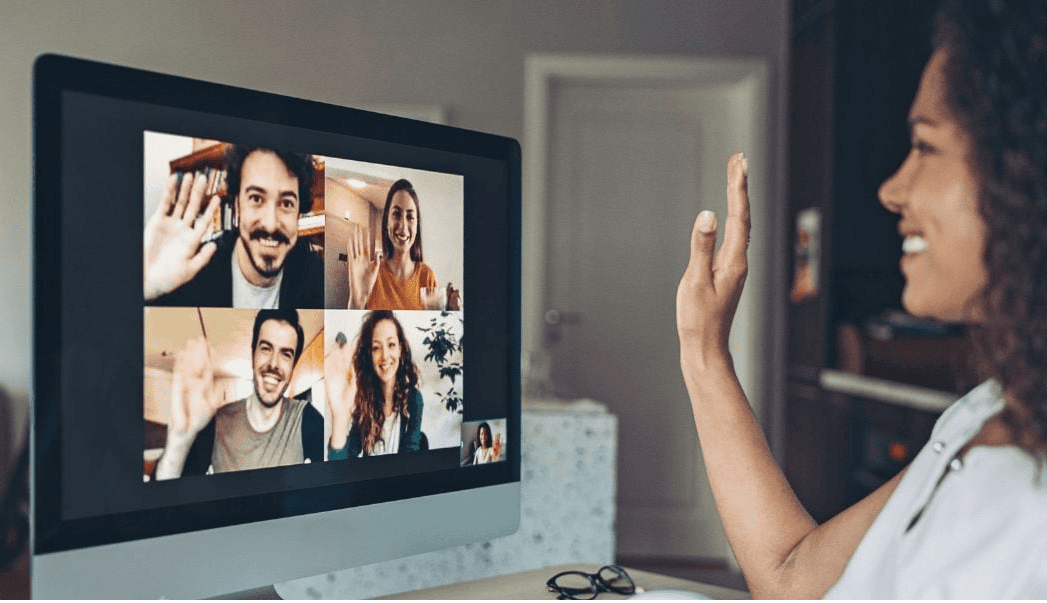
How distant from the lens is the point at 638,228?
3900mm

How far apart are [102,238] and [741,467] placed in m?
0.59

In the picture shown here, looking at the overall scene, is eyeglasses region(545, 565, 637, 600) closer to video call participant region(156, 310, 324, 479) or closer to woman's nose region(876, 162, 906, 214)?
video call participant region(156, 310, 324, 479)

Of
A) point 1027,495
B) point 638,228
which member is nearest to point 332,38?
point 638,228

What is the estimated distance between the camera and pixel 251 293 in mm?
715

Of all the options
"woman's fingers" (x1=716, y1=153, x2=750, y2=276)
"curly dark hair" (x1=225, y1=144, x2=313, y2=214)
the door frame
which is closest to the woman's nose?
"woman's fingers" (x1=716, y1=153, x2=750, y2=276)

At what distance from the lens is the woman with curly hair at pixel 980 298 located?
1.78 feet

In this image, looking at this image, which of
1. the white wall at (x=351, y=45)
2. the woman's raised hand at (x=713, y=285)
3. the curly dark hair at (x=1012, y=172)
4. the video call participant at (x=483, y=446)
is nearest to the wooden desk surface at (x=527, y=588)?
the video call participant at (x=483, y=446)

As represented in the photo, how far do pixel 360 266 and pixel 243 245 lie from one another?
0.37 feet

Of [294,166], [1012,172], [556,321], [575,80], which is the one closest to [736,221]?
[1012,172]

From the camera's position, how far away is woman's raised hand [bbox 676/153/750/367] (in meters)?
0.82

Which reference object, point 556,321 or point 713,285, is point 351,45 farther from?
point 713,285

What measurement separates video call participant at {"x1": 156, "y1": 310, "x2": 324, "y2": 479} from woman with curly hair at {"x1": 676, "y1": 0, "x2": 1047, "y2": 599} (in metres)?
0.46

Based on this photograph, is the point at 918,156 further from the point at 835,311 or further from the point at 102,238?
the point at 835,311

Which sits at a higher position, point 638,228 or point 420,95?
point 420,95
